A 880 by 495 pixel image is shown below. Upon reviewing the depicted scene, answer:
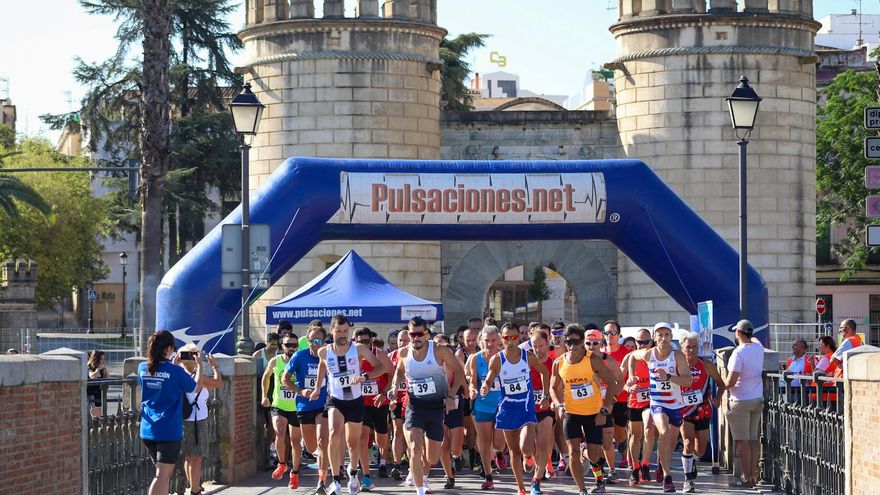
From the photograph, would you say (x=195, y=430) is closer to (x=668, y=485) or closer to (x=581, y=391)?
(x=581, y=391)

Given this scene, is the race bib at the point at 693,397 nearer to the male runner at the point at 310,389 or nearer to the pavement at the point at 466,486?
the pavement at the point at 466,486

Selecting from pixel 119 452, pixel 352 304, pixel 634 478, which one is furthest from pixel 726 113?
pixel 119 452

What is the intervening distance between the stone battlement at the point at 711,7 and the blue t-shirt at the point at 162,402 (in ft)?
68.5

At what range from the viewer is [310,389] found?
53.1ft

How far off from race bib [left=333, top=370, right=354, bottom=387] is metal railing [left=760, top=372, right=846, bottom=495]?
442 centimetres

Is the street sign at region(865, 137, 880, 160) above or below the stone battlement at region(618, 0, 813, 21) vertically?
below

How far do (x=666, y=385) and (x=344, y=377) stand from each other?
Result: 343 cm

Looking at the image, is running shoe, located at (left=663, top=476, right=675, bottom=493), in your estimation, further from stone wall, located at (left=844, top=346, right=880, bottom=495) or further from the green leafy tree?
the green leafy tree

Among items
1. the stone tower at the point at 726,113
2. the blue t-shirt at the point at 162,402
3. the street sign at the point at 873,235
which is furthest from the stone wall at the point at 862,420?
the stone tower at the point at 726,113

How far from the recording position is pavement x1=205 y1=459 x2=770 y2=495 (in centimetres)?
1616

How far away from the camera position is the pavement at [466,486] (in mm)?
16156

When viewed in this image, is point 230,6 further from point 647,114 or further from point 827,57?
point 827,57

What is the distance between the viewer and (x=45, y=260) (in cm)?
5903

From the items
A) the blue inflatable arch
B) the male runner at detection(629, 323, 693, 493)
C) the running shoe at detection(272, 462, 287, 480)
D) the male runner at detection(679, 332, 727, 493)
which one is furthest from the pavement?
the blue inflatable arch
